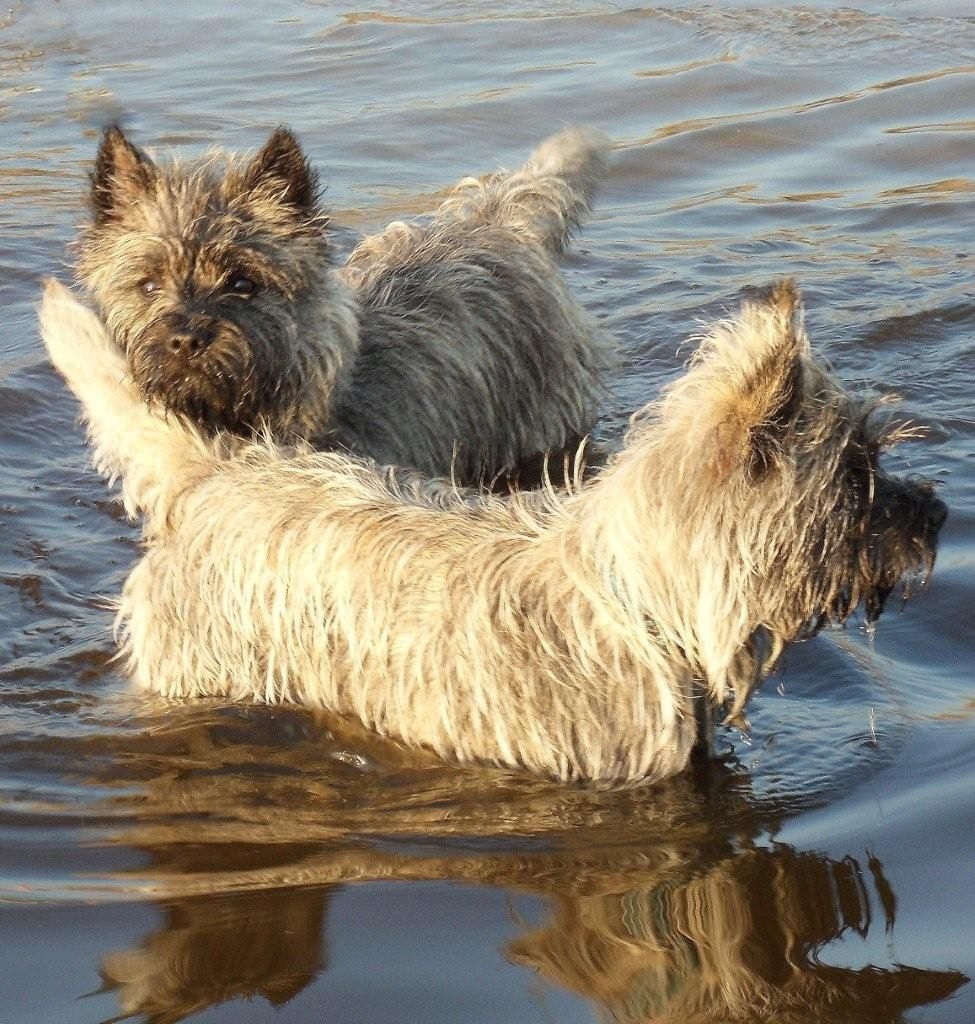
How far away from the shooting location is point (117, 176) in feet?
17.9

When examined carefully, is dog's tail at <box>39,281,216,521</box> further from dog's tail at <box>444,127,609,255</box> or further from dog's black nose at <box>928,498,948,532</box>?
dog's tail at <box>444,127,609,255</box>

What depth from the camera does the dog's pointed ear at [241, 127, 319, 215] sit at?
5.49 meters

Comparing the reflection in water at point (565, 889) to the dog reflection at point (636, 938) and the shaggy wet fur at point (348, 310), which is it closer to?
the dog reflection at point (636, 938)

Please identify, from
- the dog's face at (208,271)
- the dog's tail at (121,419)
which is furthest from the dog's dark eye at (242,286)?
the dog's tail at (121,419)

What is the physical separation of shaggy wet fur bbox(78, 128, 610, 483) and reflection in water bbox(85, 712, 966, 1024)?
4.07 feet

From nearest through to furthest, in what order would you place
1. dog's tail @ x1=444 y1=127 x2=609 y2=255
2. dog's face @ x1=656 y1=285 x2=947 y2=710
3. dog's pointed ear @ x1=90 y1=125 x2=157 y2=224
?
dog's face @ x1=656 y1=285 x2=947 y2=710 < dog's pointed ear @ x1=90 y1=125 x2=157 y2=224 < dog's tail @ x1=444 y1=127 x2=609 y2=255

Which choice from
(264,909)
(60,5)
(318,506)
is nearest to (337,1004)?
(264,909)

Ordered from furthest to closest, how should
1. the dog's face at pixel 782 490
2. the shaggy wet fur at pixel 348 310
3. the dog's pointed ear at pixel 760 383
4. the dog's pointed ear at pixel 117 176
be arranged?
the dog's pointed ear at pixel 117 176, the shaggy wet fur at pixel 348 310, the dog's face at pixel 782 490, the dog's pointed ear at pixel 760 383

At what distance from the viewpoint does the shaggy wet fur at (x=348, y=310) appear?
5.27 metres

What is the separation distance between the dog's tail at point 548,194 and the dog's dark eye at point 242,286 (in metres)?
1.85

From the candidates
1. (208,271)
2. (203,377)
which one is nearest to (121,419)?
(203,377)

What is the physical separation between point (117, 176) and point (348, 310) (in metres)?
0.87

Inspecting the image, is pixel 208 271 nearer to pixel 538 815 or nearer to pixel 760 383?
pixel 538 815

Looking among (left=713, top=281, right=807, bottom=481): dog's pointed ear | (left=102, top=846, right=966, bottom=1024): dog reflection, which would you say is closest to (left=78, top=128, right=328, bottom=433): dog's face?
(left=102, top=846, right=966, bottom=1024): dog reflection
